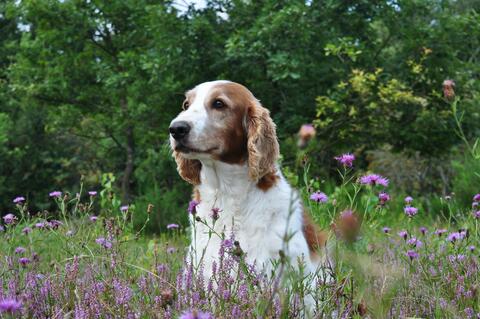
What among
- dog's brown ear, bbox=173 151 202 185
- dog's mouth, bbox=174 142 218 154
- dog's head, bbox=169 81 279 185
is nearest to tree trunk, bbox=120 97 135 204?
dog's brown ear, bbox=173 151 202 185

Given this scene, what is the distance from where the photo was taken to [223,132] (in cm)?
372

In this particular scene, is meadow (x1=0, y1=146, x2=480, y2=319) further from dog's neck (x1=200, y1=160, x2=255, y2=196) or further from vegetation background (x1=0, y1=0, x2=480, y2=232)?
vegetation background (x1=0, y1=0, x2=480, y2=232)

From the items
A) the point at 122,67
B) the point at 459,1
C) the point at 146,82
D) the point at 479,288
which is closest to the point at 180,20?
the point at 146,82

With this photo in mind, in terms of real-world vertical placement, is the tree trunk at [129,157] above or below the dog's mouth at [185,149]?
below

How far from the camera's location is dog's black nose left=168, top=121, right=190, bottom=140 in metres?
3.44

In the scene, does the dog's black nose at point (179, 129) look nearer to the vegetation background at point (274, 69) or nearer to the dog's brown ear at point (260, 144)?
the dog's brown ear at point (260, 144)

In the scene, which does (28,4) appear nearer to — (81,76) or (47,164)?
(81,76)

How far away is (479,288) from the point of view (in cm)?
242

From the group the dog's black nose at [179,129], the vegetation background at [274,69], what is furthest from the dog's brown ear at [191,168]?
the vegetation background at [274,69]

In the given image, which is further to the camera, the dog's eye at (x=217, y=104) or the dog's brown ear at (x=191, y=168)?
the dog's brown ear at (x=191, y=168)

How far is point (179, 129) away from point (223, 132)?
1.24 ft

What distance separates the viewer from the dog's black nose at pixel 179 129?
344 cm

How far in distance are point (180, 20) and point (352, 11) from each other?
110 inches

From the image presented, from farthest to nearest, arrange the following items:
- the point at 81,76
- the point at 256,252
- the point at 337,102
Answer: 1. the point at 81,76
2. the point at 337,102
3. the point at 256,252
